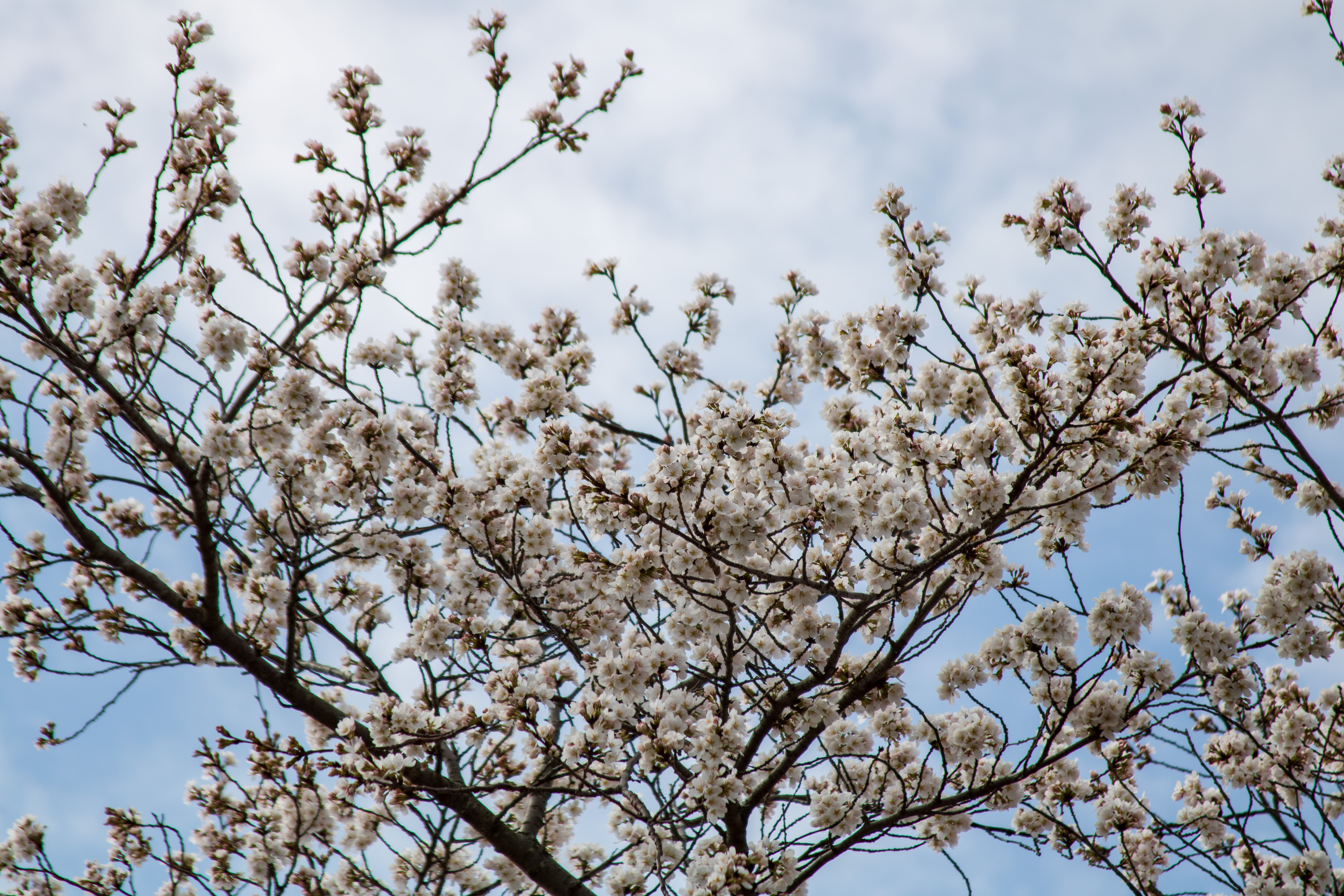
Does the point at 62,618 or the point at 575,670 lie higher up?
the point at 62,618

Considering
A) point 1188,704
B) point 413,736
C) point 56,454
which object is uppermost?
point 56,454

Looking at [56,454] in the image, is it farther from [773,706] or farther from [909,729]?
[909,729]

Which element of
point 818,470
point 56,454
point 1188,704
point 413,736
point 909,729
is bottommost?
point 1188,704

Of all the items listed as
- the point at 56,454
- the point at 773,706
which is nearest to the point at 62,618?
the point at 56,454

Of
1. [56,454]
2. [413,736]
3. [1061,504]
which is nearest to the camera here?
[1061,504]

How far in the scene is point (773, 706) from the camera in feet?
17.4

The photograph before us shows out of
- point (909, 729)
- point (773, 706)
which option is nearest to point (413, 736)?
point (773, 706)

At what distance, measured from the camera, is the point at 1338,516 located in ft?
21.5

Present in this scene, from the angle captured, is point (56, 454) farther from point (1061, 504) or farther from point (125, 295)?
point (1061, 504)

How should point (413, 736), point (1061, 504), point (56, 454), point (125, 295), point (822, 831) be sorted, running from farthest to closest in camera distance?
point (56, 454) < point (125, 295) < point (822, 831) < point (413, 736) < point (1061, 504)

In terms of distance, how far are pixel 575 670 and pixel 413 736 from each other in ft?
3.69

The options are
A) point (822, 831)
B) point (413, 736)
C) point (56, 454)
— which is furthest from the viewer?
point (56, 454)

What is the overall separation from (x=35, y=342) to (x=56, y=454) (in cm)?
93

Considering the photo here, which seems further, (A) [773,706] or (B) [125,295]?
(B) [125,295]
